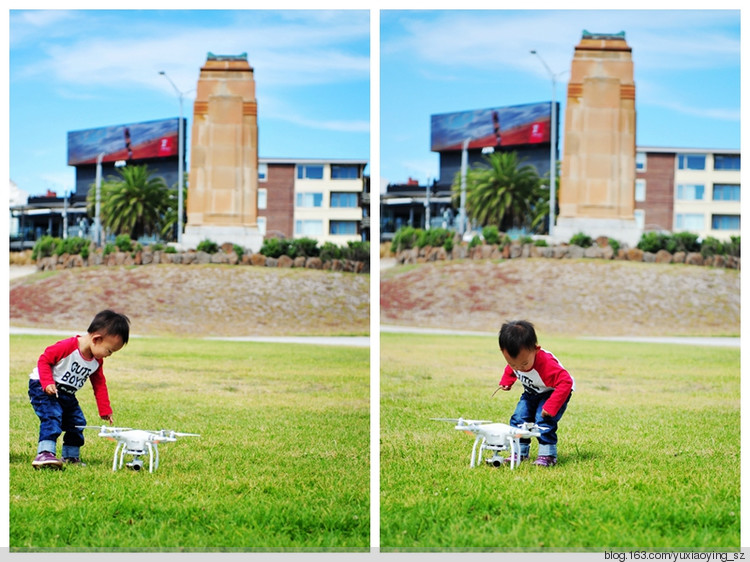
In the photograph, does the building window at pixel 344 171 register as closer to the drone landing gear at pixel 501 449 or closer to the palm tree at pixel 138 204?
the palm tree at pixel 138 204

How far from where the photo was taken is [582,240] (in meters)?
7.50

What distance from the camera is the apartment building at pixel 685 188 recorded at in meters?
7.24

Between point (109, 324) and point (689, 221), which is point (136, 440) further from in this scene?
point (689, 221)

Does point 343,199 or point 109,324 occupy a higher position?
point 343,199

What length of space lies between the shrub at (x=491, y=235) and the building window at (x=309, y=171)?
191 cm

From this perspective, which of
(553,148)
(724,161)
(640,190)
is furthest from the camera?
(724,161)

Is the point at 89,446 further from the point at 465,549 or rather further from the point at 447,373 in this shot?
the point at 447,373

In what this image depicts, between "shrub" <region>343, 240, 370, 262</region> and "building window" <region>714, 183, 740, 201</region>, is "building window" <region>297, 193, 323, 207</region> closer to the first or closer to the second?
"shrub" <region>343, 240, 370, 262</region>

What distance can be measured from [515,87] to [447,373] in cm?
203

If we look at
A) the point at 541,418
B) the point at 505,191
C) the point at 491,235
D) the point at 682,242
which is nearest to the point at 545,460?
the point at 541,418

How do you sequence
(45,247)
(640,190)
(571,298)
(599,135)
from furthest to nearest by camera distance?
(571,298)
(640,190)
(599,135)
(45,247)

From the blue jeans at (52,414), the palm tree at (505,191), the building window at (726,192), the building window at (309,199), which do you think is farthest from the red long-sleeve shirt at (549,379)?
the building window at (726,192)

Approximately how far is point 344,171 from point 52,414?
285 centimetres
